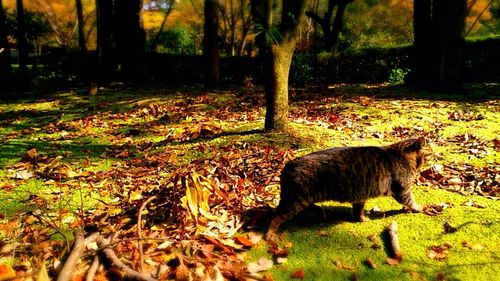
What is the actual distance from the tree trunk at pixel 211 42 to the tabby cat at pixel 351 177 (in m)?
10.9

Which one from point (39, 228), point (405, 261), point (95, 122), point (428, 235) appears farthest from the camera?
point (95, 122)

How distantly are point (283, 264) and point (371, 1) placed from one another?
3411cm

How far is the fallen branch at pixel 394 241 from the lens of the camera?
313 centimetres

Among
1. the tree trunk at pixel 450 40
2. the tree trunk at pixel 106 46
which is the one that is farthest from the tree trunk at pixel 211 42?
→ the tree trunk at pixel 450 40

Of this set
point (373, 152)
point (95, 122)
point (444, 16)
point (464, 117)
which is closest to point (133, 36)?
point (95, 122)

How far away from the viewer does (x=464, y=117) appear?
25.7 ft

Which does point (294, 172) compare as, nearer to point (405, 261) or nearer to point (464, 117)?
point (405, 261)

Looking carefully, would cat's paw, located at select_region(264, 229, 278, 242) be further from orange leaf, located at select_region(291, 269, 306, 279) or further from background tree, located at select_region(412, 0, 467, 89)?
background tree, located at select_region(412, 0, 467, 89)

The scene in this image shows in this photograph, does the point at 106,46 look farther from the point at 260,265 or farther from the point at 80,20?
the point at 260,265

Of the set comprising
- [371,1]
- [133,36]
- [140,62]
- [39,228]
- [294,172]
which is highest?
[371,1]

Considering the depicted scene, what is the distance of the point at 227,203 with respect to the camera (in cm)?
394

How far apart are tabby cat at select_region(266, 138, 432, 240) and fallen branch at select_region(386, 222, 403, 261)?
0.31m

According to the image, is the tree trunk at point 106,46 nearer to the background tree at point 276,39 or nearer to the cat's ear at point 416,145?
the background tree at point 276,39

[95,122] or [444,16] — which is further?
[444,16]
